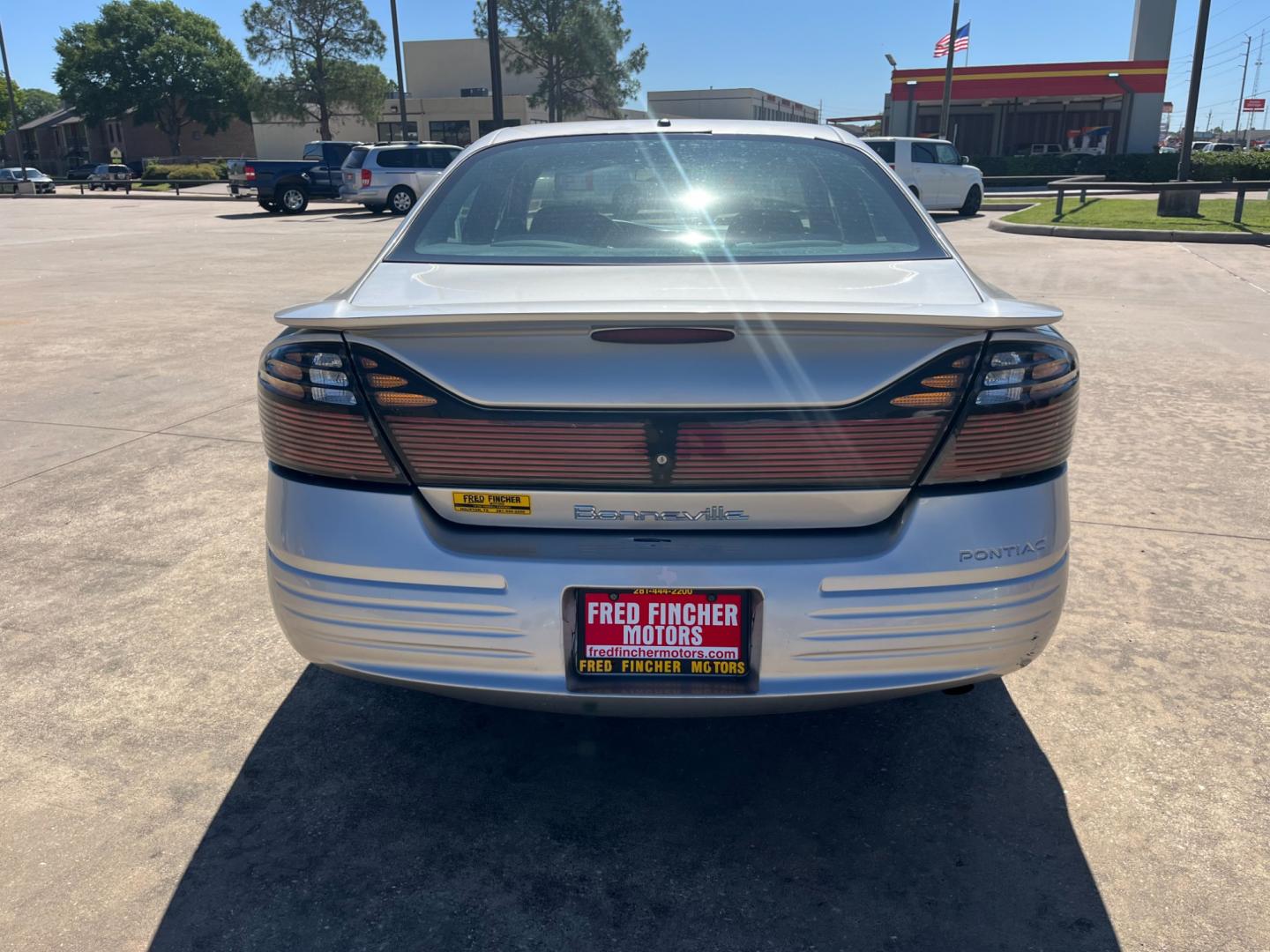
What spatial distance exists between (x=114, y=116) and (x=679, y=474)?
89.9 metres

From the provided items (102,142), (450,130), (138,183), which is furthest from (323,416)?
(102,142)

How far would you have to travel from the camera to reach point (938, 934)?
2.19 metres

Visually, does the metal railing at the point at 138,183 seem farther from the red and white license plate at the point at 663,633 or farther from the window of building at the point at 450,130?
the red and white license plate at the point at 663,633

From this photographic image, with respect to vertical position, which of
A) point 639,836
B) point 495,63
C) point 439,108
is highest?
point 439,108

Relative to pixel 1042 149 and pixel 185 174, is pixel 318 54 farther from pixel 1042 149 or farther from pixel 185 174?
pixel 1042 149

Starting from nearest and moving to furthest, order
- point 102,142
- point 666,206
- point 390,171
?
point 666,206, point 390,171, point 102,142

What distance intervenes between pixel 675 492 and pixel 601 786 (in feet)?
3.11

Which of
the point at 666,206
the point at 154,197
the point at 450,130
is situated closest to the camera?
the point at 666,206

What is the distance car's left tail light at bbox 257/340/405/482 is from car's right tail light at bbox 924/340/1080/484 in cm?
123

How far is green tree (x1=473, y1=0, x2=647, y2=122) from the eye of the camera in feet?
184

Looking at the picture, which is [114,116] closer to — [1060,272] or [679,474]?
[1060,272]

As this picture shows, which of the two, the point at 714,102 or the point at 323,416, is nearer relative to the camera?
the point at 323,416

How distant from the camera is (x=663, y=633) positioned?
2230 millimetres

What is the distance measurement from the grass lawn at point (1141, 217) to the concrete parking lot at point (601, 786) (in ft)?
48.3
